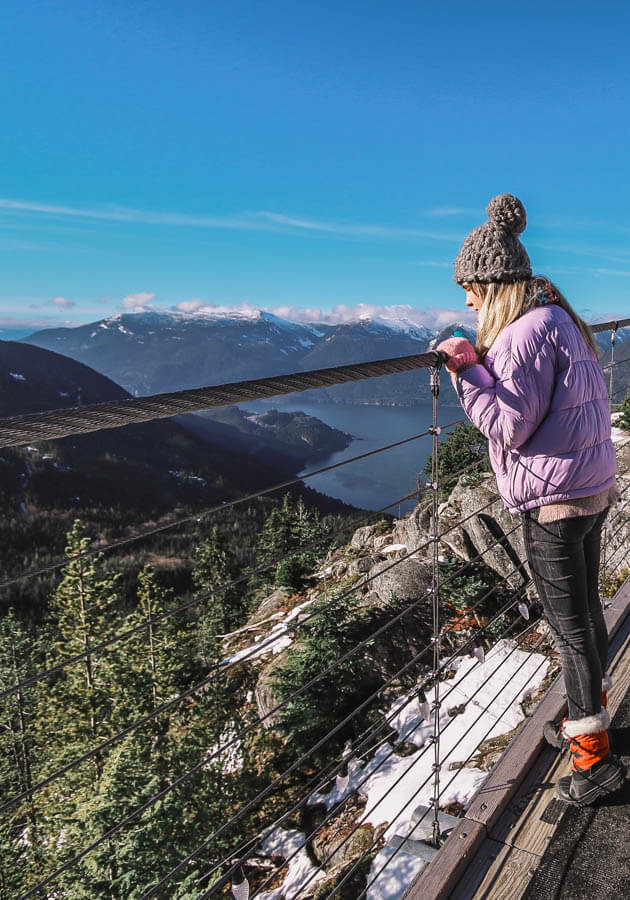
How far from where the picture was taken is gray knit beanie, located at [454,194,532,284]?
153 cm

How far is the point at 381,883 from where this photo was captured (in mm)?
3512

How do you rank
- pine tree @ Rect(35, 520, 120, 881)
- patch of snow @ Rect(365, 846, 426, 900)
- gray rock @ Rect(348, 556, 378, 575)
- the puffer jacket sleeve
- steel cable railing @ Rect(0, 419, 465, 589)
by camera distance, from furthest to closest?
gray rock @ Rect(348, 556, 378, 575) → pine tree @ Rect(35, 520, 120, 881) → patch of snow @ Rect(365, 846, 426, 900) → the puffer jacket sleeve → steel cable railing @ Rect(0, 419, 465, 589)

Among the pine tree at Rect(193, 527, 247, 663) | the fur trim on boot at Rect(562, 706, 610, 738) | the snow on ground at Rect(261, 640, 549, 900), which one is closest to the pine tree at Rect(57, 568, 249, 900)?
the snow on ground at Rect(261, 640, 549, 900)

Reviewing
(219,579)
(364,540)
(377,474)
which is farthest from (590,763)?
(377,474)

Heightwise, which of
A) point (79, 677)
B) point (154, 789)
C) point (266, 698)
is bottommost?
point (79, 677)

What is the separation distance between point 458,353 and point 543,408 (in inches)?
9.8

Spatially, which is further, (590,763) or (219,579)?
(219,579)

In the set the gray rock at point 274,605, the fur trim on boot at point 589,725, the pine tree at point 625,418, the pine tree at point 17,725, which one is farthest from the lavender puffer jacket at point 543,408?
the gray rock at point 274,605

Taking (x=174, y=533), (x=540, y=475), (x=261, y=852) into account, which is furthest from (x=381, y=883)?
(x=174, y=533)

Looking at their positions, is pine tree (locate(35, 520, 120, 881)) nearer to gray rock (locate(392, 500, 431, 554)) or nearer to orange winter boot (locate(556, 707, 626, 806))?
gray rock (locate(392, 500, 431, 554))

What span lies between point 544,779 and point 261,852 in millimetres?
6773

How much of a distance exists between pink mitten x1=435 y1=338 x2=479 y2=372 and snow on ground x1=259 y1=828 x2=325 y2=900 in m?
4.61

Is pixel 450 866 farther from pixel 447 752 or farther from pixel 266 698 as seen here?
pixel 266 698

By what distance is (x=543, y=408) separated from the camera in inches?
54.9
